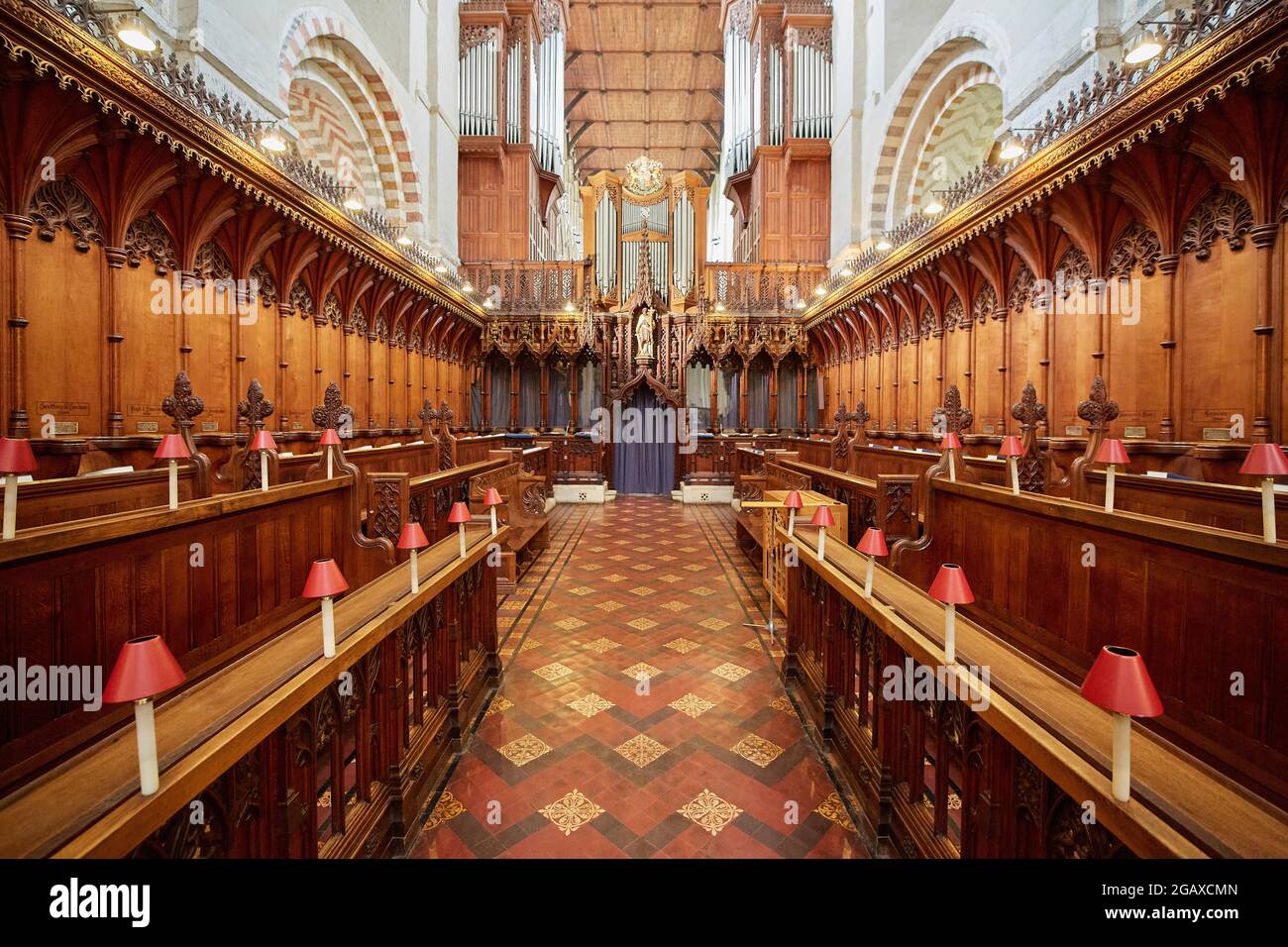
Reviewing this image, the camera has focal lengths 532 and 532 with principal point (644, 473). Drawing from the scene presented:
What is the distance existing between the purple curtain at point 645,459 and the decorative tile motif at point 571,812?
1031 cm

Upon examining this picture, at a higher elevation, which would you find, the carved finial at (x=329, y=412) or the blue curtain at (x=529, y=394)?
the blue curtain at (x=529, y=394)

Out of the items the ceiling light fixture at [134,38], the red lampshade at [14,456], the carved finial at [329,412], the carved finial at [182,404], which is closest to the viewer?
the red lampshade at [14,456]

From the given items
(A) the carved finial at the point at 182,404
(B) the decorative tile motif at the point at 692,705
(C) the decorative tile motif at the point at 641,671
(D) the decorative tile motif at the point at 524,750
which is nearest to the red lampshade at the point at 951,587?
(B) the decorative tile motif at the point at 692,705

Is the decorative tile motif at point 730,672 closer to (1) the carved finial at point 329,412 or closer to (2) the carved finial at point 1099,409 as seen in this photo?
(2) the carved finial at point 1099,409

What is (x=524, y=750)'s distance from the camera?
2721 mm

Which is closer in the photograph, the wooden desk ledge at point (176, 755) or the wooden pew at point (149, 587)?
the wooden desk ledge at point (176, 755)

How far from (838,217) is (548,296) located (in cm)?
716

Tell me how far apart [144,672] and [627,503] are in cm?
1021

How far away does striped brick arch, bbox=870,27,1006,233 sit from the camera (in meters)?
8.80

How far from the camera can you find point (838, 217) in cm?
1268

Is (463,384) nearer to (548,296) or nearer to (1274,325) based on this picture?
(548,296)

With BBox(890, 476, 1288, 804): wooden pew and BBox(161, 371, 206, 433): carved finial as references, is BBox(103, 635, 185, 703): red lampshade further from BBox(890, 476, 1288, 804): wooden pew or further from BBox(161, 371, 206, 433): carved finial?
BBox(890, 476, 1288, 804): wooden pew

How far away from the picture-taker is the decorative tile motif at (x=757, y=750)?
2629 mm
